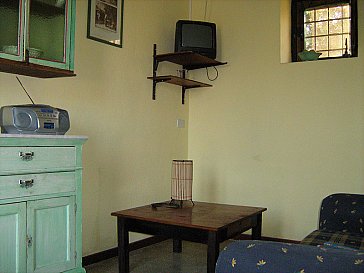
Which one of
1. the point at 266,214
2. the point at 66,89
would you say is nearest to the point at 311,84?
the point at 266,214

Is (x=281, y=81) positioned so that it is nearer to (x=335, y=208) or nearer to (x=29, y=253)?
(x=335, y=208)

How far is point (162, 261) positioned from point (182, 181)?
783 millimetres

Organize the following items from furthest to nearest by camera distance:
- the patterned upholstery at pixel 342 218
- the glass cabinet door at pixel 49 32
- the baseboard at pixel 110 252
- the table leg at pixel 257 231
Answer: the baseboard at pixel 110 252 → the table leg at pixel 257 231 → the patterned upholstery at pixel 342 218 → the glass cabinet door at pixel 49 32

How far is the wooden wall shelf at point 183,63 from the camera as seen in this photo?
4.20 m

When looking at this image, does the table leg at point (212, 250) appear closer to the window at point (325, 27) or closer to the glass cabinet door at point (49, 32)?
the glass cabinet door at point (49, 32)

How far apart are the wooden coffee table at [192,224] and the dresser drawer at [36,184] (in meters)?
0.61

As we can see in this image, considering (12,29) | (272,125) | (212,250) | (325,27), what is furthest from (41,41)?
(325,27)

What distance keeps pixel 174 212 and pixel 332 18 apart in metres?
2.52

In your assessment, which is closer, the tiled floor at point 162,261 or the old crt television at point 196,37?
the tiled floor at point 162,261

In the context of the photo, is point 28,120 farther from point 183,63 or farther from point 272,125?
point 272,125

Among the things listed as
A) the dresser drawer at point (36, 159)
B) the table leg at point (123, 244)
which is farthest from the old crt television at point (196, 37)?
the dresser drawer at point (36, 159)

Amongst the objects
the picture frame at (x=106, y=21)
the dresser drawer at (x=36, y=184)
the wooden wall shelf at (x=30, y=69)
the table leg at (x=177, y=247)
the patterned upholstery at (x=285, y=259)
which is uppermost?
the picture frame at (x=106, y=21)

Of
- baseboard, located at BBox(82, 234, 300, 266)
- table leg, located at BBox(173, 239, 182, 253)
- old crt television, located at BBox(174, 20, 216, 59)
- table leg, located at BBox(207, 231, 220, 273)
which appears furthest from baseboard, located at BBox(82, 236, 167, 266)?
old crt television, located at BBox(174, 20, 216, 59)

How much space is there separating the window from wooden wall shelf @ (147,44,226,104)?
86cm
